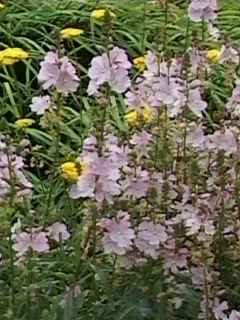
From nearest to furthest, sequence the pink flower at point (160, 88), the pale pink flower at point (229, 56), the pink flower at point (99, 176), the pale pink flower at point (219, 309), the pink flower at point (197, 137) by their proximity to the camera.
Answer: the pink flower at point (99, 176) → the pale pink flower at point (219, 309) → the pink flower at point (160, 88) → the pink flower at point (197, 137) → the pale pink flower at point (229, 56)

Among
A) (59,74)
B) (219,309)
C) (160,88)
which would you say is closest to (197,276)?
(219,309)

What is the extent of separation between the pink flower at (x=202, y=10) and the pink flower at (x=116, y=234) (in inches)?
25.5

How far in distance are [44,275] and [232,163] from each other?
599 millimetres

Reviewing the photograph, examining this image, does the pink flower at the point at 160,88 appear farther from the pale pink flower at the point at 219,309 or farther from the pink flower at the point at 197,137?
the pale pink flower at the point at 219,309

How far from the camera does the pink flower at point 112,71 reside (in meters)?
2.88

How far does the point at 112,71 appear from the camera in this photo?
113 inches

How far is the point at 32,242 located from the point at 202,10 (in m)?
0.79

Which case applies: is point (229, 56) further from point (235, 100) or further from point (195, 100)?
point (195, 100)

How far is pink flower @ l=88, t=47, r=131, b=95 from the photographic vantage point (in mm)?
2879

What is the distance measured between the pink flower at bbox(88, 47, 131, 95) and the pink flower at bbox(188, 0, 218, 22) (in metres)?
0.47

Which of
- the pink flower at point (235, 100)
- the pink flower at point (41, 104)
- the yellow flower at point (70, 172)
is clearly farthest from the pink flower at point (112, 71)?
the yellow flower at point (70, 172)

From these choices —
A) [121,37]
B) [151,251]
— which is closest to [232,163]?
[151,251]

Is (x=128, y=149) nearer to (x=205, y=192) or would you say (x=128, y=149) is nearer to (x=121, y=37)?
(x=205, y=192)

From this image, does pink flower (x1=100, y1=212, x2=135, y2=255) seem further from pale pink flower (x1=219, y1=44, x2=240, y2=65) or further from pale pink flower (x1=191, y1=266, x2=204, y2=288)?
pale pink flower (x1=219, y1=44, x2=240, y2=65)
